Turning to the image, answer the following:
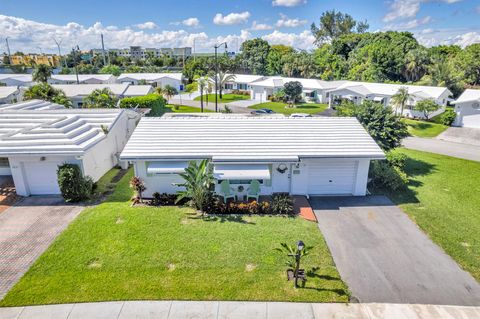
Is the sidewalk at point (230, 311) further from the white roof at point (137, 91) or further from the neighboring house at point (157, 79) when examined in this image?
the neighboring house at point (157, 79)

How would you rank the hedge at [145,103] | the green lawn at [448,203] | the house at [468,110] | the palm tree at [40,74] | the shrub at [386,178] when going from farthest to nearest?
the palm tree at [40,74] < the house at [468,110] < the hedge at [145,103] < the shrub at [386,178] < the green lawn at [448,203]

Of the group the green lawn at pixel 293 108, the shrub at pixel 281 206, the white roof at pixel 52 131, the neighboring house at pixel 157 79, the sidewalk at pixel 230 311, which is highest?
the neighboring house at pixel 157 79

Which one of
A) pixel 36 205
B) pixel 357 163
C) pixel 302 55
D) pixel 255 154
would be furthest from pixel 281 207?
pixel 302 55

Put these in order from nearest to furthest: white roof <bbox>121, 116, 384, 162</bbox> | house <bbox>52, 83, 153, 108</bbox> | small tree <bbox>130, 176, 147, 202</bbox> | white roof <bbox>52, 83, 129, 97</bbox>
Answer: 1. small tree <bbox>130, 176, 147, 202</bbox>
2. white roof <bbox>121, 116, 384, 162</bbox>
3. house <bbox>52, 83, 153, 108</bbox>
4. white roof <bbox>52, 83, 129, 97</bbox>

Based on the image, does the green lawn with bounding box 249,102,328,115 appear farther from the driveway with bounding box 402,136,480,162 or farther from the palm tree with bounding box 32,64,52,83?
the palm tree with bounding box 32,64,52,83

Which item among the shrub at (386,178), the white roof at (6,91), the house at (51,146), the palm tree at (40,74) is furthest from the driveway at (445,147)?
the palm tree at (40,74)

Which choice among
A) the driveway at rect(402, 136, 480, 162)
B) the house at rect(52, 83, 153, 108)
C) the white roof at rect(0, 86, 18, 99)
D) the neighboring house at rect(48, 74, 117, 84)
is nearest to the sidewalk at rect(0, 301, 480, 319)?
the driveway at rect(402, 136, 480, 162)

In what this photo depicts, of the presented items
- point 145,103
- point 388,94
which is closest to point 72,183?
point 145,103
